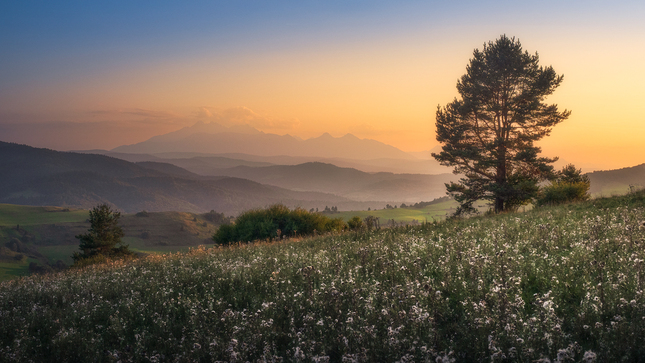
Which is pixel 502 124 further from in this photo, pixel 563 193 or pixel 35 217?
pixel 35 217

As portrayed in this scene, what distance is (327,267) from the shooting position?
7.71 meters

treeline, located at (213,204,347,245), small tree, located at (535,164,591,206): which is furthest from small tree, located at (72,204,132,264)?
small tree, located at (535,164,591,206)

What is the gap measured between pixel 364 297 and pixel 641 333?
3.24 m

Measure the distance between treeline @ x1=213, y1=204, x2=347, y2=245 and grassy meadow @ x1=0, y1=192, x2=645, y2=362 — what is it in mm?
21228

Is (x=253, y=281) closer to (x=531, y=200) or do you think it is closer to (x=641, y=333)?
(x=641, y=333)

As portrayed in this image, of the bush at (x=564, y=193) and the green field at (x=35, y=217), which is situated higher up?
the bush at (x=564, y=193)

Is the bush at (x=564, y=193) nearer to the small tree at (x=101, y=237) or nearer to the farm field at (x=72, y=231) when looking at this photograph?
the small tree at (x=101, y=237)

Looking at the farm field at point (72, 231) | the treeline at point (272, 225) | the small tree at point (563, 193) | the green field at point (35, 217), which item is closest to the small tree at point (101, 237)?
the treeline at point (272, 225)

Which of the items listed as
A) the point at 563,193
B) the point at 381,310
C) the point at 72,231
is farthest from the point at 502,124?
the point at 72,231

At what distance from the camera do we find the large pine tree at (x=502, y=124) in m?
29.8

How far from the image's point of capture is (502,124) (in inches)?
1238

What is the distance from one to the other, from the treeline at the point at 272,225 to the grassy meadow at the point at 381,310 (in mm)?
21228

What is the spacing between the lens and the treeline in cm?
3057

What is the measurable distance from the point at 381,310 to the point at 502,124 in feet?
102
